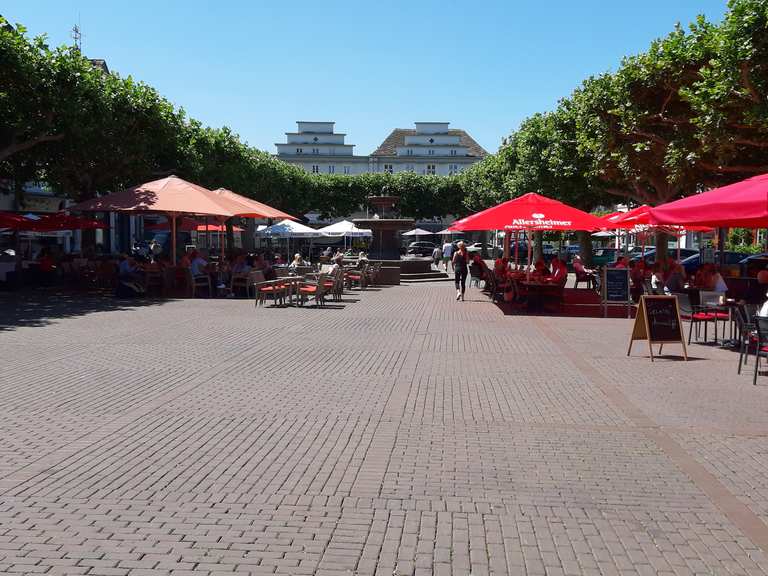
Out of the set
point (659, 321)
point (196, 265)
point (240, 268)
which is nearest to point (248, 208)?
point (240, 268)

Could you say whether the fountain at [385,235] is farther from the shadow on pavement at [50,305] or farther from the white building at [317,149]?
the white building at [317,149]

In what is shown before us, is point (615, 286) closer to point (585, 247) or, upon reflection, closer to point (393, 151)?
point (585, 247)

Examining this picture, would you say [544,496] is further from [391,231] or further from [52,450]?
[391,231]

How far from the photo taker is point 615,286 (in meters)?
18.2

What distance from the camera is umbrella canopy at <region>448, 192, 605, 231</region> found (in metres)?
18.4

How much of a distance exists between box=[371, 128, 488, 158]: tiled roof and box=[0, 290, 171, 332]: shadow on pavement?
8427cm

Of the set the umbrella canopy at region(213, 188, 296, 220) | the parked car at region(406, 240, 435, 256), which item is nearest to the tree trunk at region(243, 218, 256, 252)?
the parked car at region(406, 240, 435, 256)

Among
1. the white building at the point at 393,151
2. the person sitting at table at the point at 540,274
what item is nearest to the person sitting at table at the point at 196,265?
the person sitting at table at the point at 540,274

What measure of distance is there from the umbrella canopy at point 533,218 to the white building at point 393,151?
83207 mm

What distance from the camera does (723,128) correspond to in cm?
1784

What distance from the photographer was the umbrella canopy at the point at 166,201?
20703mm

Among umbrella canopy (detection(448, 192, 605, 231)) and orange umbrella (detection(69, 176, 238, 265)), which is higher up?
orange umbrella (detection(69, 176, 238, 265))

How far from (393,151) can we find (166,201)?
85.8 meters

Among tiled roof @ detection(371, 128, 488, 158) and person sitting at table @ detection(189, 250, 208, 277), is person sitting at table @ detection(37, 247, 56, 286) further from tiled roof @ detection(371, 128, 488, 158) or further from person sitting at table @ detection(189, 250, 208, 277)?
tiled roof @ detection(371, 128, 488, 158)
